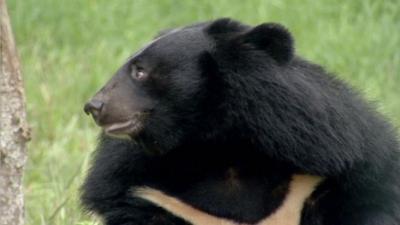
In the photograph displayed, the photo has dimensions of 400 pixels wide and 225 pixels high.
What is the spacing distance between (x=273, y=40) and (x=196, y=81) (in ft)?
1.02

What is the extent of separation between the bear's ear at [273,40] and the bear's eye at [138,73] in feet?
1.25

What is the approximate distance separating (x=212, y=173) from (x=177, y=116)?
1.05ft

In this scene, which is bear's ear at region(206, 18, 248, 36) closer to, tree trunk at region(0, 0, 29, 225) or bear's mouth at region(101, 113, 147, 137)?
bear's mouth at region(101, 113, 147, 137)

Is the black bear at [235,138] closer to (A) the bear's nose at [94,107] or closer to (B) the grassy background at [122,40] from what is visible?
(A) the bear's nose at [94,107]

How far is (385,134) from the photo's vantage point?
530 centimetres

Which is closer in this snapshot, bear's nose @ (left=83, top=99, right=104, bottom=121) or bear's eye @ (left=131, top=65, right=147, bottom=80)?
bear's nose @ (left=83, top=99, right=104, bottom=121)

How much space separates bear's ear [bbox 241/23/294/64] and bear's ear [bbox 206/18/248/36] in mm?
101

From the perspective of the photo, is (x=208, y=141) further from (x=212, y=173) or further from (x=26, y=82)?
(x=26, y=82)

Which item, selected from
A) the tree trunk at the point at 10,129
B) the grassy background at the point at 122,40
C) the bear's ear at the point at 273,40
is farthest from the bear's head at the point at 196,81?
the grassy background at the point at 122,40

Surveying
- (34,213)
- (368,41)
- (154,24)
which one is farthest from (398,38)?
(34,213)

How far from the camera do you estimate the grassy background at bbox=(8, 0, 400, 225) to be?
9102mm

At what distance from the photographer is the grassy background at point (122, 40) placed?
910 cm

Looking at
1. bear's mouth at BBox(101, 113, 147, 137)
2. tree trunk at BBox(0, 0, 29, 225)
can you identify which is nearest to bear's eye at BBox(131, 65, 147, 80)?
bear's mouth at BBox(101, 113, 147, 137)

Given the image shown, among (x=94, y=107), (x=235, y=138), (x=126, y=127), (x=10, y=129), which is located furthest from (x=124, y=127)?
(x=10, y=129)
